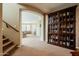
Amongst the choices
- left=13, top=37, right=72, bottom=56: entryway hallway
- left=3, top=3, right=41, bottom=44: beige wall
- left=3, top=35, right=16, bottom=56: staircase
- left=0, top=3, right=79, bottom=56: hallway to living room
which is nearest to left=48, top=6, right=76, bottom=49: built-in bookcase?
left=0, top=3, right=79, bottom=56: hallway to living room

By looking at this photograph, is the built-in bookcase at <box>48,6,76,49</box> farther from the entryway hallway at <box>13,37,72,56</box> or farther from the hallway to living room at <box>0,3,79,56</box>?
the entryway hallway at <box>13,37,72,56</box>

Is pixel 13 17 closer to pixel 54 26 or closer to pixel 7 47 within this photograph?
pixel 7 47

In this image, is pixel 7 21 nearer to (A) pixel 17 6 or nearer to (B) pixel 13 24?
(B) pixel 13 24

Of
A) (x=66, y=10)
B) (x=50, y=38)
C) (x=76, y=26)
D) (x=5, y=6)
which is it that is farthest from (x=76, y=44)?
(x=5, y=6)

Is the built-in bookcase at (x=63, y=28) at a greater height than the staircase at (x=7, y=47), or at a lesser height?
greater

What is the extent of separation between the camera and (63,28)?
7.73 m

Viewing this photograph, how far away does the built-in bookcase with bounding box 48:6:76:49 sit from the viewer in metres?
7.00

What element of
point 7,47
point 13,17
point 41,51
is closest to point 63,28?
point 41,51

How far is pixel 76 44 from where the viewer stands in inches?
266

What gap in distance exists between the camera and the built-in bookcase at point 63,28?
700cm

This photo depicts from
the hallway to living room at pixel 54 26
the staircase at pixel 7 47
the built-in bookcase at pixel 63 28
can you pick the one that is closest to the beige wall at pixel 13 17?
the hallway to living room at pixel 54 26

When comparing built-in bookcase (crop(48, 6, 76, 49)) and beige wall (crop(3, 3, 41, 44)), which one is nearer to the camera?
built-in bookcase (crop(48, 6, 76, 49))

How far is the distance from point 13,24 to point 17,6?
1016 mm

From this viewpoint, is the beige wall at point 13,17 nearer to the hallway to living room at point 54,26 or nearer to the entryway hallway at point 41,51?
Answer: the hallway to living room at point 54,26
